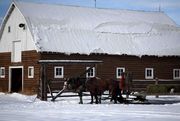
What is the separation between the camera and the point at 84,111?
20.1m

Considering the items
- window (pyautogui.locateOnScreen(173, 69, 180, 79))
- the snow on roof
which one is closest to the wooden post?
the snow on roof

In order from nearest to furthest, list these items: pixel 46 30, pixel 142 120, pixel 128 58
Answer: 1. pixel 142 120
2. pixel 46 30
3. pixel 128 58

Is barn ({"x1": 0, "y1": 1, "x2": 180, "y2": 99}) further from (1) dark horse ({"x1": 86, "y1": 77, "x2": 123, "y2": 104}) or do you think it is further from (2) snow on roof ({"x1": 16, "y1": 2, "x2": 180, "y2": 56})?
(1) dark horse ({"x1": 86, "y1": 77, "x2": 123, "y2": 104})

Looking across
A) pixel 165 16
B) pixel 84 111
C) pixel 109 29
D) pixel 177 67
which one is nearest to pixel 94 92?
pixel 84 111

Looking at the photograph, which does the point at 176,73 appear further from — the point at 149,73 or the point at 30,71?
the point at 30,71

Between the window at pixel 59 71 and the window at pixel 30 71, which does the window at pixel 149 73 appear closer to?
the window at pixel 59 71

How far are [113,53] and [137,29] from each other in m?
4.99

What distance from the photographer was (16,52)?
130ft

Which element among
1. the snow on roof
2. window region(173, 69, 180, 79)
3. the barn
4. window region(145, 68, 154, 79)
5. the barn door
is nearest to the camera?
the barn

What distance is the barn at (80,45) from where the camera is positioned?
37.4 m

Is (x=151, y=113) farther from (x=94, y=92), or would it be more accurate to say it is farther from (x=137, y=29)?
(x=137, y=29)

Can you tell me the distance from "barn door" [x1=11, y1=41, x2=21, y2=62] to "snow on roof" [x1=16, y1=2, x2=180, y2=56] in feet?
9.70

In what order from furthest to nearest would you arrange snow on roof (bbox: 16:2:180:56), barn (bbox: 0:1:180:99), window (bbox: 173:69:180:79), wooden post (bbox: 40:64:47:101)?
window (bbox: 173:69:180:79) → snow on roof (bbox: 16:2:180:56) → barn (bbox: 0:1:180:99) → wooden post (bbox: 40:64:47:101)

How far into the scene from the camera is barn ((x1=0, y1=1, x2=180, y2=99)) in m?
37.4
